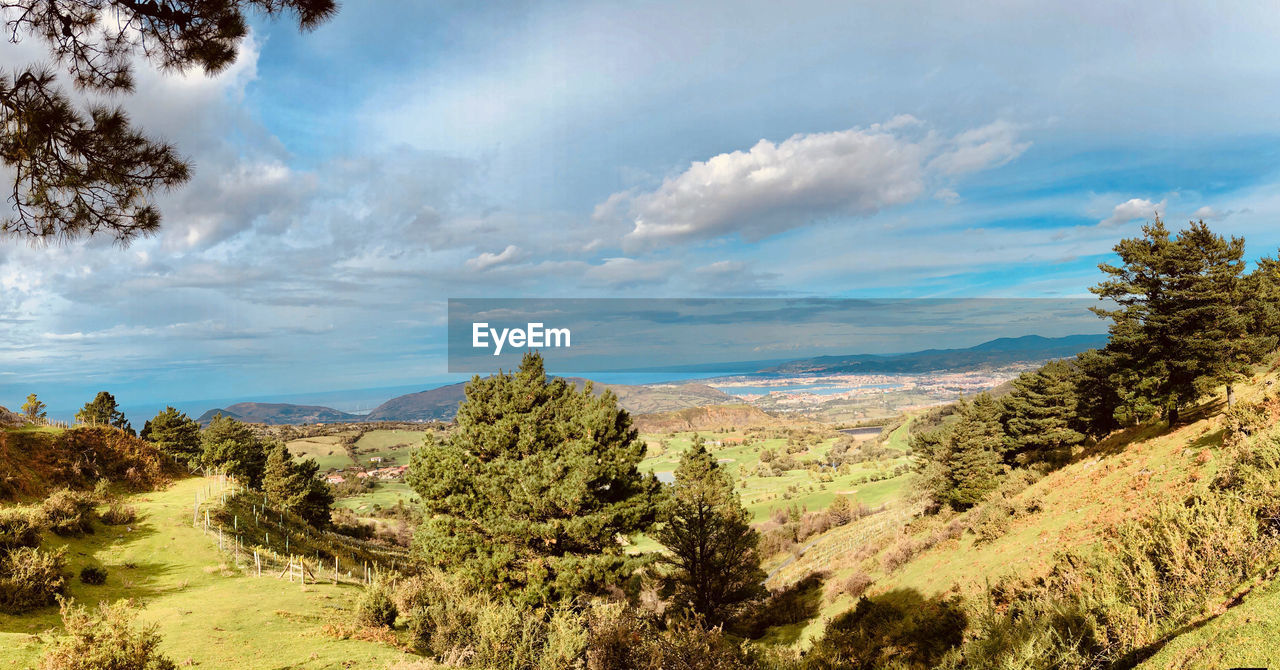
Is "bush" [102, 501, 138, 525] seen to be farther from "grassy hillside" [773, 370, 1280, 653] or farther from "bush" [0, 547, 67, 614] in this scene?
"grassy hillside" [773, 370, 1280, 653]

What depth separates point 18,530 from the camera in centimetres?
1616

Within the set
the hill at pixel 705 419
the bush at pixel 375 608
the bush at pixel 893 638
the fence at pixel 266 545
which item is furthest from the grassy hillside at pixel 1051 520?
the hill at pixel 705 419

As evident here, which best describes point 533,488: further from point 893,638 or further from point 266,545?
point 266,545

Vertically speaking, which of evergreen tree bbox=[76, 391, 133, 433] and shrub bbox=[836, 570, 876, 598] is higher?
evergreen tree bbox=[76, 391, 133, 433]

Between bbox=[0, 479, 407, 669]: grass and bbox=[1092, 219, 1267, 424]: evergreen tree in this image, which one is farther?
bbox=[1092, 219, 1267, 424]: evergreen tree

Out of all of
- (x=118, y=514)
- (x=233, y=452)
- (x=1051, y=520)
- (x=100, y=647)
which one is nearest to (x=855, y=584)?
(x=1051, y=520)

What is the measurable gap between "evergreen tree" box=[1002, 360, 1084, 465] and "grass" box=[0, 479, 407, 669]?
45.2m

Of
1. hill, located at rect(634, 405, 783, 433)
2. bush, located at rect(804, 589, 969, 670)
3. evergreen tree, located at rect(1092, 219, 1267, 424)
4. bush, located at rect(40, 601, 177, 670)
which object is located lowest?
hill, located at rect(634, 405, 783, 433)

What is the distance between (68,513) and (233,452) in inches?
1347

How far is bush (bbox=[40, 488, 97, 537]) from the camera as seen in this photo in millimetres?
19219

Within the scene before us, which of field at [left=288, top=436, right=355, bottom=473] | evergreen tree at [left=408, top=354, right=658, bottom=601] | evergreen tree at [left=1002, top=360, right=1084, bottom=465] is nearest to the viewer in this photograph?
evergreen tree at [left=408, top=354, right=658, bottom=601]

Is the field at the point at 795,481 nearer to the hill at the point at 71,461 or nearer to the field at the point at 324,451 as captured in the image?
the hill at the point at 71,461

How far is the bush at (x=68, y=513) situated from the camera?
19219mm

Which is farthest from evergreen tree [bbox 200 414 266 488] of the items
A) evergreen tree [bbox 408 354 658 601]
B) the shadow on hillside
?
the shadow on hillside
